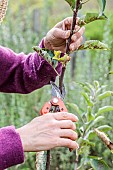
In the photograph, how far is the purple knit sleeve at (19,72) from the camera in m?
1.72

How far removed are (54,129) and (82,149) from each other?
0.43m

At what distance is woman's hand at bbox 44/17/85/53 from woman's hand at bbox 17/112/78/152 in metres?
0.19

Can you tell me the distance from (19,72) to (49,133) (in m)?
0.67

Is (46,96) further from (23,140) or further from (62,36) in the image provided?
(23,140)

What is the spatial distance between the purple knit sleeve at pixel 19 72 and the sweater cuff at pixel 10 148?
0.50m

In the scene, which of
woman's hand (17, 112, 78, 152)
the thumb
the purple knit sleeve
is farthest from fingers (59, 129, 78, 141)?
the purple knit sleeve

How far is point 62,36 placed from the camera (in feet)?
4.58

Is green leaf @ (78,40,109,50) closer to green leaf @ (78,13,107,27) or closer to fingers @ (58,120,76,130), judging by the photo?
green leaf @ (78,13,107,27)

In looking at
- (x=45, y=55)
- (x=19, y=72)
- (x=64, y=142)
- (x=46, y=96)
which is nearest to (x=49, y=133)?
(x=64, y=142)

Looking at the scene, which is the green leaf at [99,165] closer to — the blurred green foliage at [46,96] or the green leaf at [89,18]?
the green leaf at [89,18]

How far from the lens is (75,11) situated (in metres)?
1.20

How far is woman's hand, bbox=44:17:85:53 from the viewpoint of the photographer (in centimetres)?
133

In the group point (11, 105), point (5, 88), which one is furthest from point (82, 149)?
point (11, 105)

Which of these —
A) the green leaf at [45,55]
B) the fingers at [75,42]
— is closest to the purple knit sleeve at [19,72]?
the fingers at [75,42]
